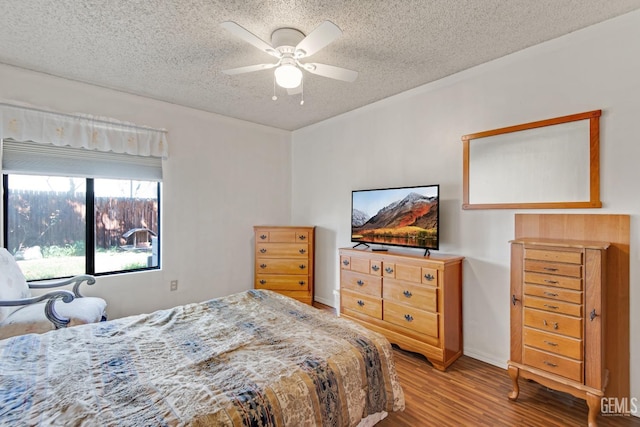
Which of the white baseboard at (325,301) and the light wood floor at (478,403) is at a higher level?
the white baseboard at (325,301)

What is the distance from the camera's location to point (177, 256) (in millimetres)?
3729

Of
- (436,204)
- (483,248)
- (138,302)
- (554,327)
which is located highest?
(436,204)

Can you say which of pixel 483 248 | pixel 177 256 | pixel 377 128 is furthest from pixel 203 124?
pixel 483 248

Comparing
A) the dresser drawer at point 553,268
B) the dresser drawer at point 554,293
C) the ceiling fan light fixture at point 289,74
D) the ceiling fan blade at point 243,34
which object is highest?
the ceiling fan blade at point 243,34

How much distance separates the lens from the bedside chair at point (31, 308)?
2260 millimetres

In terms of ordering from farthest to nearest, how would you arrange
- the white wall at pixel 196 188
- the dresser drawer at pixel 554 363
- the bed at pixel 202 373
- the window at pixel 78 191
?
1. the white wall at pixel 196 188
2. the window at pixel 78 191
3. the dresser drawer at pixel 554 363
4. the bed at pixel 202 373

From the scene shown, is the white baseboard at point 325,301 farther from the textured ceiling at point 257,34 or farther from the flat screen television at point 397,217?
the textured ceiling at point 257,34

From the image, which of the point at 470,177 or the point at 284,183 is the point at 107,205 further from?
the point at 470,177

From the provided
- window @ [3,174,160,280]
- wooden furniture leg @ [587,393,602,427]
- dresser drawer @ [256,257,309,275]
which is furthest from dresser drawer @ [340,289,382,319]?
window @ [3,174,160,280]

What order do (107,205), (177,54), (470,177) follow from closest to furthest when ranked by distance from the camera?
1. (177,54)
2. (470,177)
3. (107,205)

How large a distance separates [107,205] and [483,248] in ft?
13.0

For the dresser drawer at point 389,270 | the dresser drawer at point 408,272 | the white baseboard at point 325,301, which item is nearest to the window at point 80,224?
the white baseboard at point 325,301

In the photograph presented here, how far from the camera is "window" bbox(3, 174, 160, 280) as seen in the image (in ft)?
9.56

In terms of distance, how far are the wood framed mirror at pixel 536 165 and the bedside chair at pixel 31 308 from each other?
350cm
